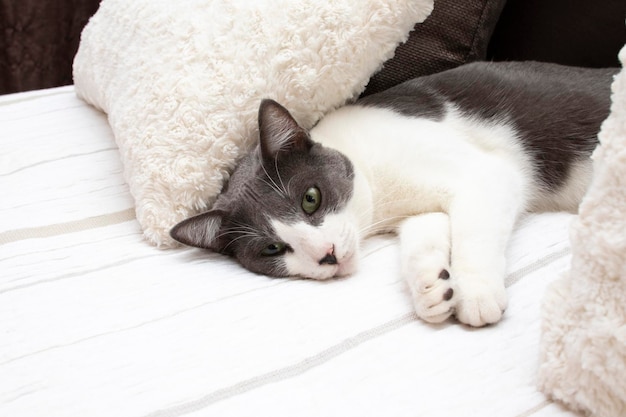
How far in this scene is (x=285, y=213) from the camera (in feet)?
3.87

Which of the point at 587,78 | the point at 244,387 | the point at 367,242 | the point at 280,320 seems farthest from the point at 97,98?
the point at 587,78

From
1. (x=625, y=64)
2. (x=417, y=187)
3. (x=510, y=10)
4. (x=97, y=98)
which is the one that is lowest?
(x=97, y=98)

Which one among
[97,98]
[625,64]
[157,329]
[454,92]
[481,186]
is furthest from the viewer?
[97,98]

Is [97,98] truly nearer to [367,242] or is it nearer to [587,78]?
[367,242]

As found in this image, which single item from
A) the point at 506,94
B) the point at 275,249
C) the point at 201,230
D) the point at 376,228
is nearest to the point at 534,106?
the point at 506,94

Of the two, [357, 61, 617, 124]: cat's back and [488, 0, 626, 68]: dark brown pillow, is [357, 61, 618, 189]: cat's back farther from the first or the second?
[488, 0, 626, 68]: dark brown pillow

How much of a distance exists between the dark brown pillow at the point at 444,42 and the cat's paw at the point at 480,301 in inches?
25.9

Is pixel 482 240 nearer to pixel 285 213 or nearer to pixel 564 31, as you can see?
pixel 285 213

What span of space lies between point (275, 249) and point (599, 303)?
63cm

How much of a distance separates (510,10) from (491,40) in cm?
10

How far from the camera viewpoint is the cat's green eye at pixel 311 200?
1.18 metres

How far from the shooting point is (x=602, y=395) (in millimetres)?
688

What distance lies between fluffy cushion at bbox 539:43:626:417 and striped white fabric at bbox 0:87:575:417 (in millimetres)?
52

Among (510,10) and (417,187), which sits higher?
(510,10)
